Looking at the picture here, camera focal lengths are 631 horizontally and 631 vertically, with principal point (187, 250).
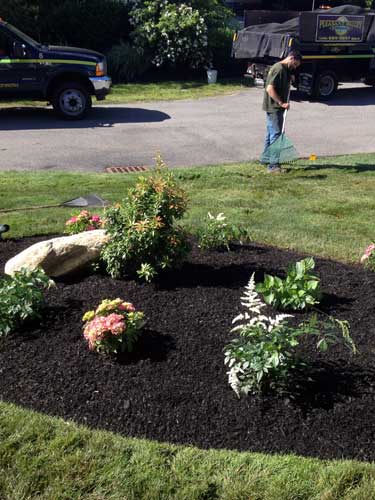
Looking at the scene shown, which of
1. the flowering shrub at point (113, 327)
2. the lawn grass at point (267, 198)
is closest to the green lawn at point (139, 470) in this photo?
the flowering shrub at point (113, 327)

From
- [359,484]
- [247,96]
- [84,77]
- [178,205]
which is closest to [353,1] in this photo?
[247,96]

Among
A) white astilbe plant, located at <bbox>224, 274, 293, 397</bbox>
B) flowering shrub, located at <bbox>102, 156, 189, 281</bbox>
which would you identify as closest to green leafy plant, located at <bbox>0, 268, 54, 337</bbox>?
flowering shrub, located at <bbox>102, 156, 189, 281</bbox>

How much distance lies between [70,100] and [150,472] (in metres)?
12.6

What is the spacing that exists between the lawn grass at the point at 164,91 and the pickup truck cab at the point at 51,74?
2032mm

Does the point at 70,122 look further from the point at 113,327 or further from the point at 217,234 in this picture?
the point at 113,327

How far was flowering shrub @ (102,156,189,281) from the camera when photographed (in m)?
5.05

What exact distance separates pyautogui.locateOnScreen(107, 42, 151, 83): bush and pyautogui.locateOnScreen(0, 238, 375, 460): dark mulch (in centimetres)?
1624

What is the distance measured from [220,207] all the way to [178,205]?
2853 millimetres

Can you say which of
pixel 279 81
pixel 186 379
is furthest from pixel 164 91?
pixel 186 379

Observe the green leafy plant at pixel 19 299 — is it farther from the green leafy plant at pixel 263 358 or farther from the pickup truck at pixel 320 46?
the pickup truck at pixel 320 46

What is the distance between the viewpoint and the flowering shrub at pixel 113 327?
423cm

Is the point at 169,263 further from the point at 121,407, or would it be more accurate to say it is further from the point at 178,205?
the point at 121,407

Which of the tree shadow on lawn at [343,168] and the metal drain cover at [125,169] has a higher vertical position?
the tree shadow on lawn at [343,168]

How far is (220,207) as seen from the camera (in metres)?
7.98
